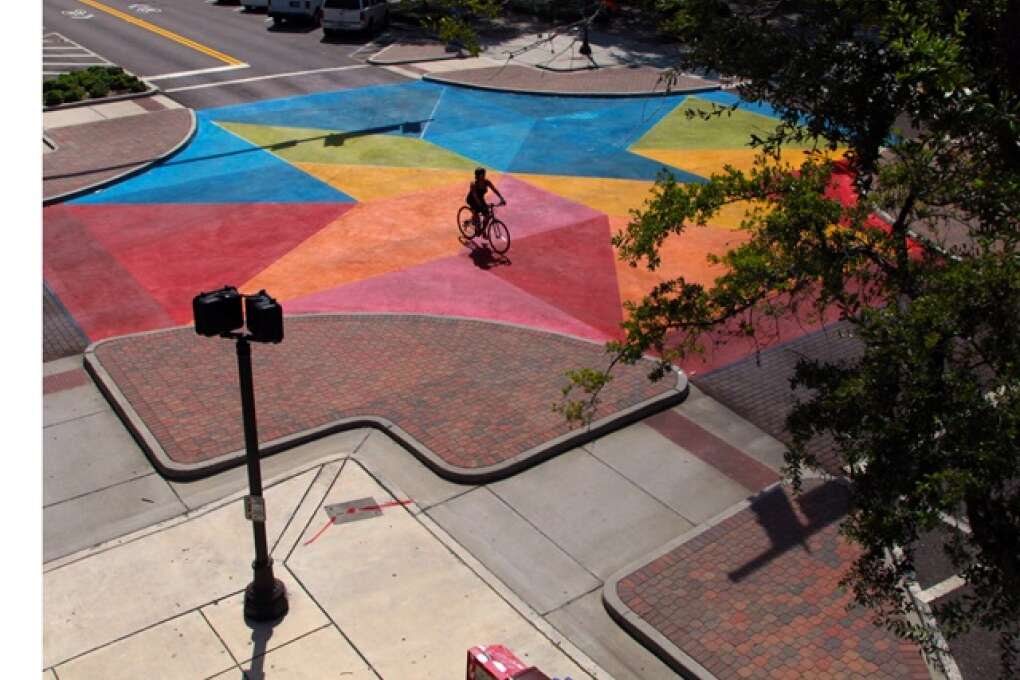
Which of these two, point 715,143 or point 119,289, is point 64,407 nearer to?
point 119,289

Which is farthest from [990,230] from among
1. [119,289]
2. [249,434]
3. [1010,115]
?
[119,289]

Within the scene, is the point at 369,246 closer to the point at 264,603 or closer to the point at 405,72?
the point at 264,603

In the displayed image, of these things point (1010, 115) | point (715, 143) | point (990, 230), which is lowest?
point (715, 143)

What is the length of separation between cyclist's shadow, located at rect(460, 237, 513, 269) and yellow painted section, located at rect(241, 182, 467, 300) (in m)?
0.25

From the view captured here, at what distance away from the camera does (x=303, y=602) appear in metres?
11.5

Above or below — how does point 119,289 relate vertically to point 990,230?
below

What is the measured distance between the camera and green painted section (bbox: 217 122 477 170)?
26312mm

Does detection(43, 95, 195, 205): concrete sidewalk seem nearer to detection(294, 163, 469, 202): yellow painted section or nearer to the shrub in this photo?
the shrub

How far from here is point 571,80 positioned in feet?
111

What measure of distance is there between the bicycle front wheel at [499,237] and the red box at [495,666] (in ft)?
38.7

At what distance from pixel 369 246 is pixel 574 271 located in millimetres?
4116

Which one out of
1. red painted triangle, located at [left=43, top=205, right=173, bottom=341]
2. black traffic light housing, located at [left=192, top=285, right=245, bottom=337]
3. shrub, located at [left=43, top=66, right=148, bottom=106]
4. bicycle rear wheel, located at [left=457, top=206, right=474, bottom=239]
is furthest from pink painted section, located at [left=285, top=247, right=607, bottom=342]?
shrub, located at [left=43, top=66, right=148, bottom=106]

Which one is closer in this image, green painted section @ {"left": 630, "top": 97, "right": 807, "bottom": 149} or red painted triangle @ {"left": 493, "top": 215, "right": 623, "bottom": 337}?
red painted triangle @ {"left": 493, "top": 215, "right": 623, "bottom": 337}

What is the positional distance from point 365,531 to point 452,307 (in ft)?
21.8
